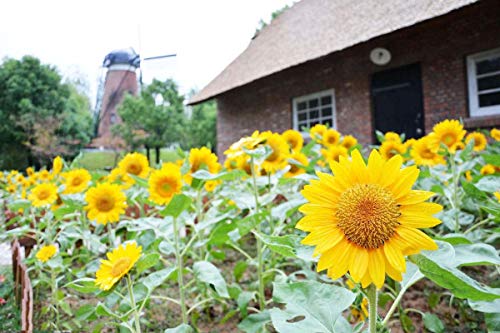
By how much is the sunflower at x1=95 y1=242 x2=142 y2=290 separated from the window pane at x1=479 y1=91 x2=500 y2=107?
13.1 ft

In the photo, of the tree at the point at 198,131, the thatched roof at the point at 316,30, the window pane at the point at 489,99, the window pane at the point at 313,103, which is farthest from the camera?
the tree at the point at 198,131

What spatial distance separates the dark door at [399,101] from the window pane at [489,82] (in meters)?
0.59

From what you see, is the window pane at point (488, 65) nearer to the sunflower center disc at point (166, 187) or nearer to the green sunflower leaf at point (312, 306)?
the sunflower center disc at point (166, 187)

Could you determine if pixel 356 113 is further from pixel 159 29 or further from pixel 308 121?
pixel 159 29

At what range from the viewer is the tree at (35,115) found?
581 cm

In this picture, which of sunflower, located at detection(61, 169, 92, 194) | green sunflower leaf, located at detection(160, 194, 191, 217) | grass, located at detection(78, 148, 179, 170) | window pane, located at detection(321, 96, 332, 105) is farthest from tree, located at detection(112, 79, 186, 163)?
green sunflower leaf, located at detection(160, 194, 191, 217)

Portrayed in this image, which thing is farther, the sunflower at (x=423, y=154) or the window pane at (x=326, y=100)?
the window pane at (x=326, y=100)

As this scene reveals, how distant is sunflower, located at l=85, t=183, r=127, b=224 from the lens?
35.1 inches

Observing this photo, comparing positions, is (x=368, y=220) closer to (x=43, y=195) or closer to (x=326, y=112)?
(x=43, y=195)

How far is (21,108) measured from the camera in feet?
21.2

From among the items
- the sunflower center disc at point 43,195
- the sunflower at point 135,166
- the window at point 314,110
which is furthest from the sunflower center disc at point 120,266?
the window at point 314,110

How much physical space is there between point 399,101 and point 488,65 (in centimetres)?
93

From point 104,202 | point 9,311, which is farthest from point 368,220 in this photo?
point 9,311

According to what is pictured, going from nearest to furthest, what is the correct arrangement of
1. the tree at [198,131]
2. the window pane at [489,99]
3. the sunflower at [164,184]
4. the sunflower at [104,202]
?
the sunflower at [164,184]
the sunflower at [104,202]
the window pane at [489,99]
the tree at [198,131]
